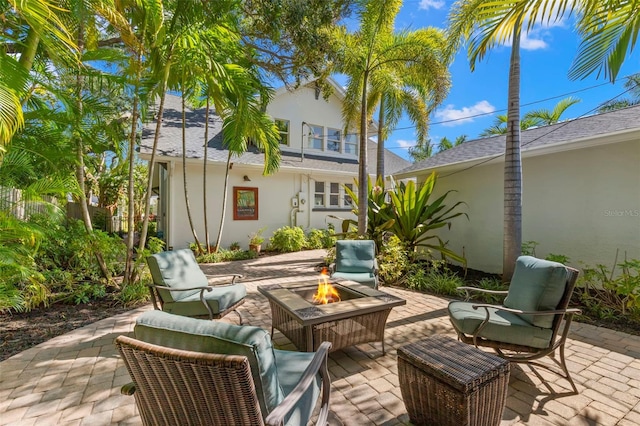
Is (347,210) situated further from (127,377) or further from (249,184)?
(127,377)

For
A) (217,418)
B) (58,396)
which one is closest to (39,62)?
(58,396)

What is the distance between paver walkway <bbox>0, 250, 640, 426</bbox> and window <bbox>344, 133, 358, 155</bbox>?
11082 millimetres

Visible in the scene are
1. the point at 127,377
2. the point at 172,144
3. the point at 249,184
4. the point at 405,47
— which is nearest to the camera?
the point at 127,377

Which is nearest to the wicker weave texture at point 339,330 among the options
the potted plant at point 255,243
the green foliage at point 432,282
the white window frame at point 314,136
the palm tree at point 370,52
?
the green foliage at point 432,282

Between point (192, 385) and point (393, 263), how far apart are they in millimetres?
5646

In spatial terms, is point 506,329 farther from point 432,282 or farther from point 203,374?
point 432,282

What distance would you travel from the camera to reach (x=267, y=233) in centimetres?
1124

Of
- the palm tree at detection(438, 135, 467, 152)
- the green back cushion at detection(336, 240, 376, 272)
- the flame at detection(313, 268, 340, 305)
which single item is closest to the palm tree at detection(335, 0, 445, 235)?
the green back cushion at detection(336, 240, 376, 272)

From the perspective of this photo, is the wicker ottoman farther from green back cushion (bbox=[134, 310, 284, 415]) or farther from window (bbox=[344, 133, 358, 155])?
window (bbox=[344, 133, 358, 155])

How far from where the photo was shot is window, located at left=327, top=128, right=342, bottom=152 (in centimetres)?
1363

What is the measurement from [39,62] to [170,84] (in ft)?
6.08

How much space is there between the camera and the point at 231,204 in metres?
10.5

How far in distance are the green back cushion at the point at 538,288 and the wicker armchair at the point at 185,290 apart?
10.9 ft

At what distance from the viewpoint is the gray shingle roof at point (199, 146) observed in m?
9.52
